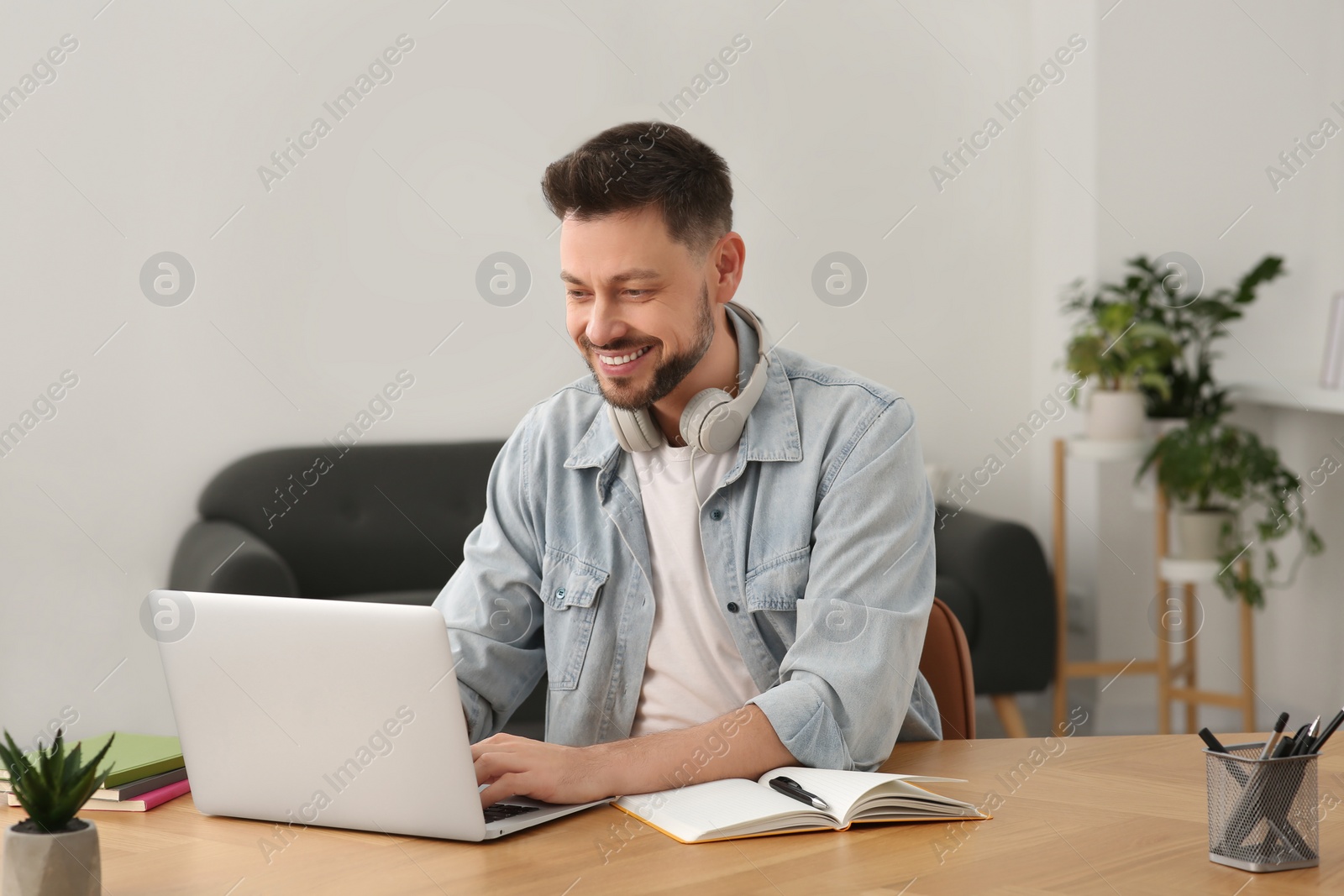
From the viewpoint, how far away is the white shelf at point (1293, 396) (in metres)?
2.82

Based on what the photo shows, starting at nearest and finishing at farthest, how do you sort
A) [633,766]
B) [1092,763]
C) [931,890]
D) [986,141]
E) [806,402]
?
[931,890]
[633,766]
[1092,763]
[806,402]
[986,141]

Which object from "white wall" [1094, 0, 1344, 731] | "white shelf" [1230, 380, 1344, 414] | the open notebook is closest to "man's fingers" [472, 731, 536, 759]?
the open notebook

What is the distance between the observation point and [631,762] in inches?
42.2

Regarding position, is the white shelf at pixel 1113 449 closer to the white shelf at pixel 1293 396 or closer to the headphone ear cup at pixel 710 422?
the white shelf at pixel 1293 396

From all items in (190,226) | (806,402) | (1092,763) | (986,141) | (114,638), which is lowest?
(114,638)

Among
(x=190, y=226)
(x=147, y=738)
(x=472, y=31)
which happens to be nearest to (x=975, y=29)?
(x=472, y=31)

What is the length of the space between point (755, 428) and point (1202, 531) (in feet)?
7.28

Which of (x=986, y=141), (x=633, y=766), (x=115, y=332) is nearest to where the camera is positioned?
(x=633, y=766)

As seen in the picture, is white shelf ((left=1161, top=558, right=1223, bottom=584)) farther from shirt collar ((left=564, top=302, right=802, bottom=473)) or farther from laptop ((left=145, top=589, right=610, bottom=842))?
laptop ((left=145, top=589, right=610, bottom=842))

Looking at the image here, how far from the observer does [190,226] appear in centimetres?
335

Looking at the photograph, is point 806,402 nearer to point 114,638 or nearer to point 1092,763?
point 1092,763

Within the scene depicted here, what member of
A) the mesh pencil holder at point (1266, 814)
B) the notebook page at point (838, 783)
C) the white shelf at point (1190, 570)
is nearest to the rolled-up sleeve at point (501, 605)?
the notebook page at point (838, 783)

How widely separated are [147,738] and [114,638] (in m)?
2.30

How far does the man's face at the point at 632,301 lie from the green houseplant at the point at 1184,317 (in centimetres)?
229
